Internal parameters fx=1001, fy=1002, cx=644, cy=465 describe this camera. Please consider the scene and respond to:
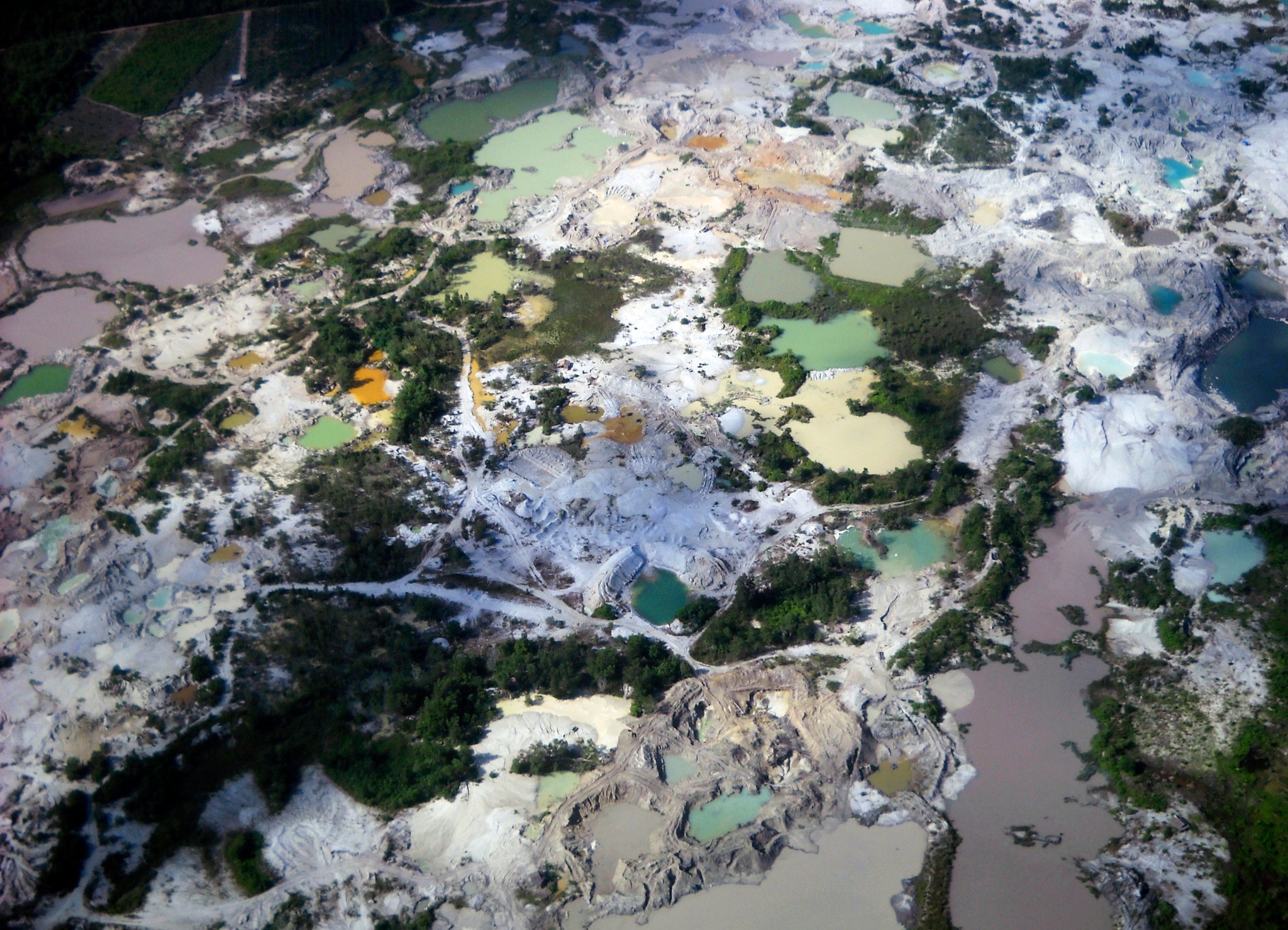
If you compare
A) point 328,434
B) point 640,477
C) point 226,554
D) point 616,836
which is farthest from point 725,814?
point 328,434

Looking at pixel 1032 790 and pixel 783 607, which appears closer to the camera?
pixel 1032 790

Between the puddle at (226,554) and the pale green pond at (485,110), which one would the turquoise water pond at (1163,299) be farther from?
the puddle at (226,554)

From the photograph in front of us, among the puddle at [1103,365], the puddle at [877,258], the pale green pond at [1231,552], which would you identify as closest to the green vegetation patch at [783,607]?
the pale green pond at [1231,552]

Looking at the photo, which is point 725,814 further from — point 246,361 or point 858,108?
point 858,108

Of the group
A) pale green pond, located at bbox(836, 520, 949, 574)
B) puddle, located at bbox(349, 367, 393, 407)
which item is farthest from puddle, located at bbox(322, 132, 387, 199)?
pale green pond, located at bbox(836, 520, 949, 574)

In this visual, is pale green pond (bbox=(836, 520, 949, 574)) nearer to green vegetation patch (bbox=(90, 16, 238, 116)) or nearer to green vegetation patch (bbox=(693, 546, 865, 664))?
green vegetation patch (bbox=(693, 546, 865, 664))

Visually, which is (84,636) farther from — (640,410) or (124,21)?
(124,21)
